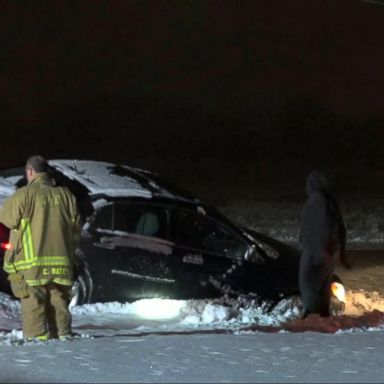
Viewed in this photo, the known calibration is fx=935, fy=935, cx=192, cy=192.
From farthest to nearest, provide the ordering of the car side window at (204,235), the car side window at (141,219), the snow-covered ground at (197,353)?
the car side window at (204,235), the car side window at (141,219), the snow-covered ground at (197,353)

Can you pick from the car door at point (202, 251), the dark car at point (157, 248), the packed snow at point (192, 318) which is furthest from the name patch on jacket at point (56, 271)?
the car door at point (202, 251)

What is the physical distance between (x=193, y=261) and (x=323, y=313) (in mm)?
1349

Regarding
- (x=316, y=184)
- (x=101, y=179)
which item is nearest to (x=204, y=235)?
(x=101, y=179)

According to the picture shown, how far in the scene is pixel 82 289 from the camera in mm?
8844

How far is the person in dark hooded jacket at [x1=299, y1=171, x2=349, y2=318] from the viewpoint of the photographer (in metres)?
8.59

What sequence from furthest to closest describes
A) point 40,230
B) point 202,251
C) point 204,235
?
point 204,235, point 202,251, point 40,230

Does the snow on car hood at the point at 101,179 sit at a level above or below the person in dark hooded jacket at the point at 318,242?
above

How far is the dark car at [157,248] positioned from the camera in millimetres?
8891

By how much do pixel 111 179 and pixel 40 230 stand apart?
8.32 ft

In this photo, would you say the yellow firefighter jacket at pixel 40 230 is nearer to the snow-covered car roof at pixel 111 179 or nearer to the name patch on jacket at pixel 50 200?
the name patch on jacket at pixel 50 200

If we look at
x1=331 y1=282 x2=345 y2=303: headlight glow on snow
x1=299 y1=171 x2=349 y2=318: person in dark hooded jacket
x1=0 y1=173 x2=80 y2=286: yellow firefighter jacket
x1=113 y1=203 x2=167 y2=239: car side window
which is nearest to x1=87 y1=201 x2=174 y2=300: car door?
x1=113 y1=203 x2=167 y2=239: car side window

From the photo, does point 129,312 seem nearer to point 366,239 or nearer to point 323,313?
point 323,313

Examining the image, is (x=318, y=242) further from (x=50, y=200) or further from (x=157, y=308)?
(x=50, y=200)

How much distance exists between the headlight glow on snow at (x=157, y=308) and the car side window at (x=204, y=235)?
0.59m
